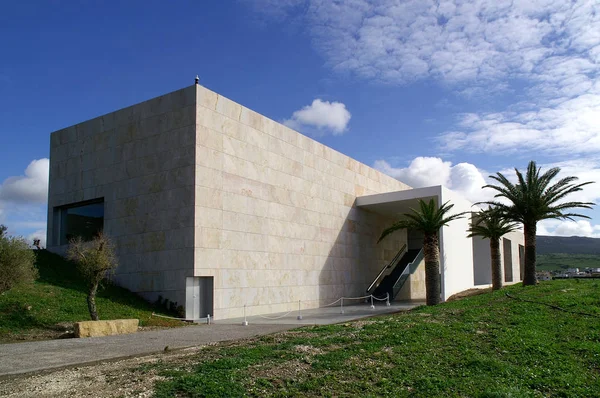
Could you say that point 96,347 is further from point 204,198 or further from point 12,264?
point 204,198

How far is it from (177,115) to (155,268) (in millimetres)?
7092

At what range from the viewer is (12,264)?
16281 millimetres

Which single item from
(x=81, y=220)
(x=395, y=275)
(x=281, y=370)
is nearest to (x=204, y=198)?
(x=81, y=220)

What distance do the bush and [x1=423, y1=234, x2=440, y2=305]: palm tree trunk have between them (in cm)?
1721

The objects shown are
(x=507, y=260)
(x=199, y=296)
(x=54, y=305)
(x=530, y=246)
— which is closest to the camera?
(x=54, y=305)

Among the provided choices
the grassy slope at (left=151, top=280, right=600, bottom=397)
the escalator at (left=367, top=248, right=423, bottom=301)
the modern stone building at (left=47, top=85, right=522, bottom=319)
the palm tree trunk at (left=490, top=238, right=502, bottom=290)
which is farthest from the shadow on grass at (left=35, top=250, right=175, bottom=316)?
the palm tree trunk at (left=490, top=238, right=502, bottom=290)

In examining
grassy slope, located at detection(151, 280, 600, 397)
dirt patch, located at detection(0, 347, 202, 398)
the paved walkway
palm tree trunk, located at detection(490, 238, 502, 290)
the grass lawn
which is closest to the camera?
dirt patch, located at detection(0, 347, 202, 398)

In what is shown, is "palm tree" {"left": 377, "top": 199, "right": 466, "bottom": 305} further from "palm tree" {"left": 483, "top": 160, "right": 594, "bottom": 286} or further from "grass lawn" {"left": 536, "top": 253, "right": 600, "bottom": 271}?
"grass lawn" {"left": 536, "top": 253, "right": 600, "bottom": 271}

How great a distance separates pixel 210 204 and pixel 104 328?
7.97 meters

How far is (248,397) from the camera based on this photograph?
789 centimetres

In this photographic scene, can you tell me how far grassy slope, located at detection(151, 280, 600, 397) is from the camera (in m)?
8.44

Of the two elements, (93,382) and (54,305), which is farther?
(54,305)

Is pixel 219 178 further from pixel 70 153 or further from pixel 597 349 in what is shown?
pixel 597 349

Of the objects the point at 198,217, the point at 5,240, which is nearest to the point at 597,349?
the point at 198,217
